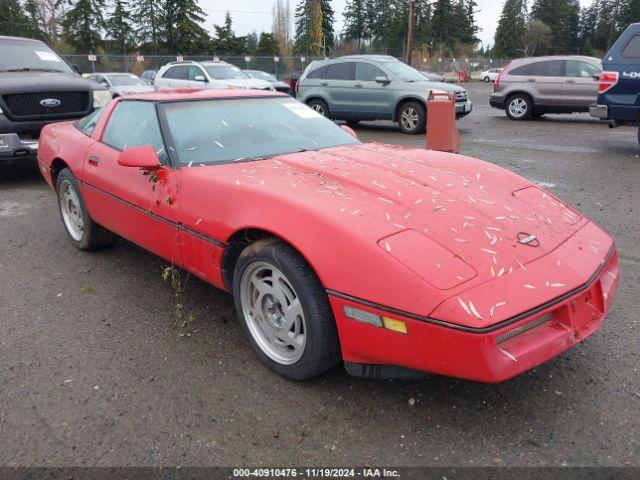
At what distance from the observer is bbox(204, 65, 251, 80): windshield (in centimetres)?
1477

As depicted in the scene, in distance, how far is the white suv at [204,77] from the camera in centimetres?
1444

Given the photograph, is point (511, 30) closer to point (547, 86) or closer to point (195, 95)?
point (547, 86)

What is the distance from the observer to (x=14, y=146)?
6672 millimetres

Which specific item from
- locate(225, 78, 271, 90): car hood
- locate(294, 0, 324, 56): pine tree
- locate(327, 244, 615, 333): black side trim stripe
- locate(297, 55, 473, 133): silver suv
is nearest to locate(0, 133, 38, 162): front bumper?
locate(327, 244, 615, 333): black side trim stripe

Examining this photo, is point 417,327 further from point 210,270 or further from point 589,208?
point 589,208

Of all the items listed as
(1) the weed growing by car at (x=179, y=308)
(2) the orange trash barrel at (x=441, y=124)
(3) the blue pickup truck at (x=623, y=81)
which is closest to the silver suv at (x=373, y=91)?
(2) the orange trash barrel at (x=441, y=124)

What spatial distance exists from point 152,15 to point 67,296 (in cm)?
5712

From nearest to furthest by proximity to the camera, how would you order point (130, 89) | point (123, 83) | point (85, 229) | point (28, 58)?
point (85, 229)
point (28, 58)
point (130, 89)
point (123, 83)

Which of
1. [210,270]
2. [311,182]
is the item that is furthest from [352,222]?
[210,270]

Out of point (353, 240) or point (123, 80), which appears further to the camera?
point (123, 80)

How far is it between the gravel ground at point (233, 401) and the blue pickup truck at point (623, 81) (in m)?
6.09

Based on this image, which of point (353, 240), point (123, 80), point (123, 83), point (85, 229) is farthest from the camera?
point (123, 80)

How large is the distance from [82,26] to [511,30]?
61.0 m

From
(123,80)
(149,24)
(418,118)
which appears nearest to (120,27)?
(149,24)
